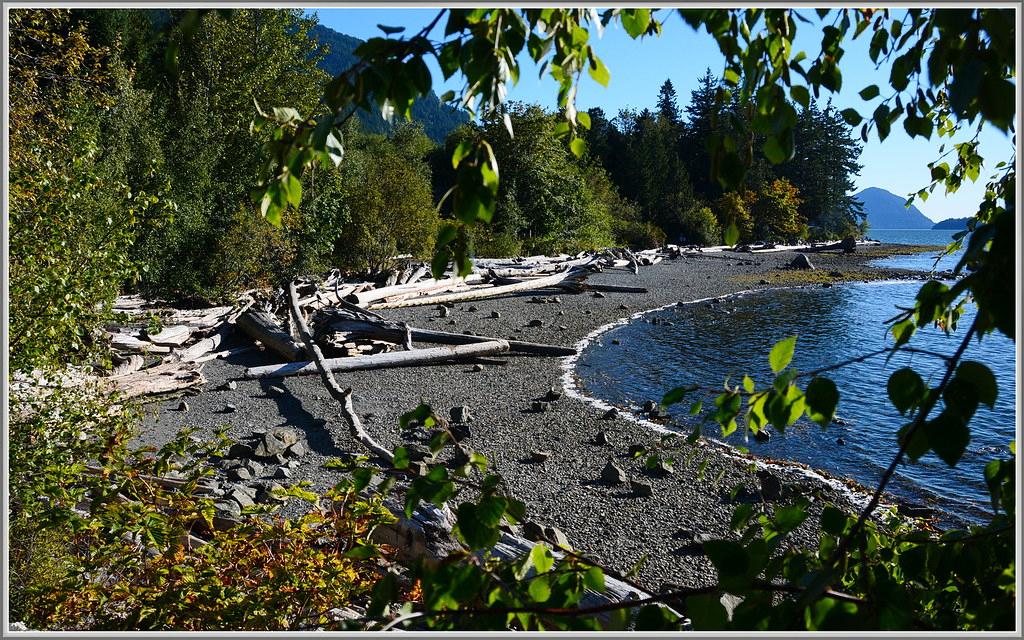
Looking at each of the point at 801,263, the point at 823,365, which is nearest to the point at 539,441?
the point at 823,365

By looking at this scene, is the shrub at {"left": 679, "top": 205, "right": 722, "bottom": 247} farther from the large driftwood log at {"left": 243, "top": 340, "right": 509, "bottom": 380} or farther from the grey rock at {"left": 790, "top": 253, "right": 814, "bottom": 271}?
the large driftwood log at {"left": 243, "top": 340, "right": 509, "bottom": 380}

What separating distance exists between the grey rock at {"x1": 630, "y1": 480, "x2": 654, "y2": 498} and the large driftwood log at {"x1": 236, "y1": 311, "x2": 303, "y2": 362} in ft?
28.5

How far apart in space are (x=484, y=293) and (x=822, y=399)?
24541 millimetres

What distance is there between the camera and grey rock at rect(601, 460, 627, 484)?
8.62m

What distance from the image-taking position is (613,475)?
8656 mm

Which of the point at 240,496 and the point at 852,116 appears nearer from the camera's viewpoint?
the point at 852,116

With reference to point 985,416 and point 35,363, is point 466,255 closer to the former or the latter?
point 35,363

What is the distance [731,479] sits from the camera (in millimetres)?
8984

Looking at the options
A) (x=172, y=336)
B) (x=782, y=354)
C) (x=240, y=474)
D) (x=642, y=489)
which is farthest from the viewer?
(x=172, y=336)

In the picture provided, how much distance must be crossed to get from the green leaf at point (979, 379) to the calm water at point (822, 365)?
0.06m

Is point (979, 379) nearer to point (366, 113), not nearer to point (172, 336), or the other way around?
point (366, 113)

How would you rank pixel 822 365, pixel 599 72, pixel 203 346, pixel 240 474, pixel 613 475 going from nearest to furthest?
1. pixel 599 72
2. pixel 240 474
3. pixel 613 475
4. pixel 203 346
5. pixel 822 365

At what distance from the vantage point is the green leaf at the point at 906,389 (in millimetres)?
1382

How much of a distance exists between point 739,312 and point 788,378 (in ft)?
84.9
